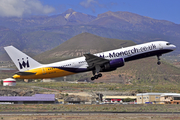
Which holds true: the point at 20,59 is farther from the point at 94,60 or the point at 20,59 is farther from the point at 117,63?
the point at 117,63

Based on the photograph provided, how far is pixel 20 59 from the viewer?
193 ft

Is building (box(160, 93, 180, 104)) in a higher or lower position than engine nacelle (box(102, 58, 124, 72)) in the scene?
lower

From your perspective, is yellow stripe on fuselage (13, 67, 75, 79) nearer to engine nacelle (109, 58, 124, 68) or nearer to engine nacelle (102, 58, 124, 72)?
engine nacelle (102, 58, 124, 72)

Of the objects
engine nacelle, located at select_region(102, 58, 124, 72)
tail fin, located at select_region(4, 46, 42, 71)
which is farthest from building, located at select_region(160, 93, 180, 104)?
tail fin, located at select_region(4, 46, 42, 71)

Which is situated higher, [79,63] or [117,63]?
[79,63]

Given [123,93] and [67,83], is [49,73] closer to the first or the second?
[123,93]

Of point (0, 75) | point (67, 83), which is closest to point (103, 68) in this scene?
point (67, 83)

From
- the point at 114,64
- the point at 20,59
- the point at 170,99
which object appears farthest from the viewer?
the point at 170,99

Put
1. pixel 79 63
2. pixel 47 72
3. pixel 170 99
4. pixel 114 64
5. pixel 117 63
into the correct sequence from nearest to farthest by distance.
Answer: pixel 47 72
pixel 117 63
pixel 114 64
pixel 79 63
pixel 170 99

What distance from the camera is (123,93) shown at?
130625 millimetres

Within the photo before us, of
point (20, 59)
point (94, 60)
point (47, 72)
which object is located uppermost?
point (20, 59)

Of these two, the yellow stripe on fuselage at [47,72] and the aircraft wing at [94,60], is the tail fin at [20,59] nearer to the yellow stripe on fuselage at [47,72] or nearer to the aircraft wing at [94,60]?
the yellow stripe on fuselage at [47,72]

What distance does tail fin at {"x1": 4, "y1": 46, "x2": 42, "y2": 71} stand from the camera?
192 feet

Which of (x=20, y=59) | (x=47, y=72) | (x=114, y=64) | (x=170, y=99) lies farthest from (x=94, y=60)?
(x=170, y=99)
